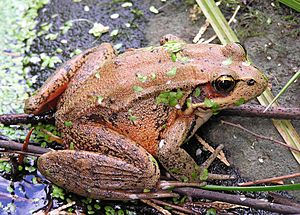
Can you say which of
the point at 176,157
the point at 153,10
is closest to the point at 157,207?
the point at 176,157

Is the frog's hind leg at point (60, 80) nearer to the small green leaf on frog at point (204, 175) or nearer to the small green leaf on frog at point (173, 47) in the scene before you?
the small green leaf on frog at point (173, 47)

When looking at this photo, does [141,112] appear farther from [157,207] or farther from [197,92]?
[157,207]

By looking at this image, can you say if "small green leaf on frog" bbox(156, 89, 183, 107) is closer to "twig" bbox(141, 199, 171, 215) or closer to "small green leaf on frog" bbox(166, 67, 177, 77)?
"small green leaf on frog" bbox(166, 67, 177, 77)

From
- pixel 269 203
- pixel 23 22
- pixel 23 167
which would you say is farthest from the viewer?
pixel 23 22

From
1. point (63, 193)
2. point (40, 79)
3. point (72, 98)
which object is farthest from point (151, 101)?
point (40, 79)

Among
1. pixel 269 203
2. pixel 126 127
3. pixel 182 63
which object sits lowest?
pixel 269 203

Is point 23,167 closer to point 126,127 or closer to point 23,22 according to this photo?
point 126,127
